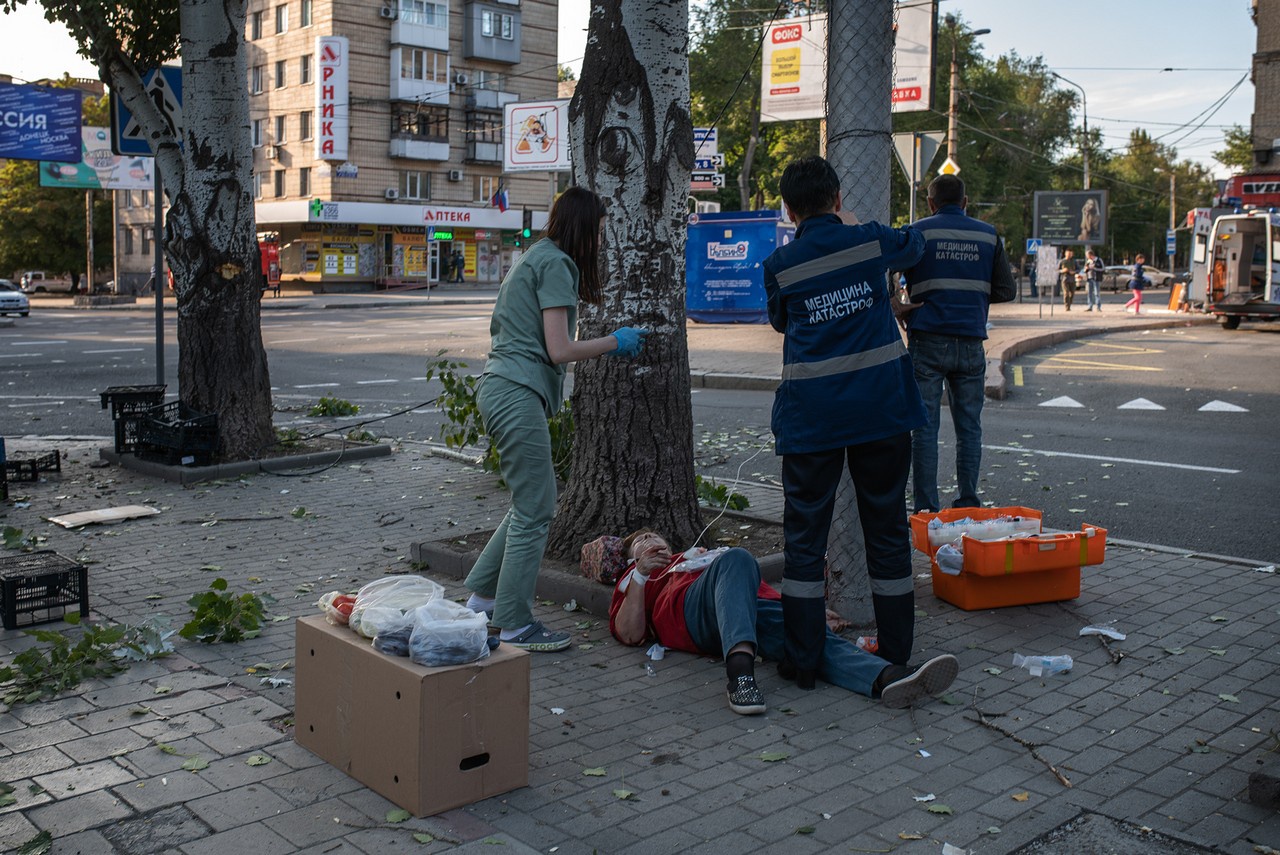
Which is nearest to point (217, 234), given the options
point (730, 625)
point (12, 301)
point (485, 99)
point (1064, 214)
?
point (730, 625)

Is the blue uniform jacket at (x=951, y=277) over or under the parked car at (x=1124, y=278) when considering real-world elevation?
under

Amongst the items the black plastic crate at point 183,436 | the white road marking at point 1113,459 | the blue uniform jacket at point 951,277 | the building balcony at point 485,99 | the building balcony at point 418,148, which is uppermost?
the building balcony at point 485,99

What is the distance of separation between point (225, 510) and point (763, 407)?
23.5 feet

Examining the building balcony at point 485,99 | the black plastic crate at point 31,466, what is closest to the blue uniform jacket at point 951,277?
the black plastic crate at point 31,466

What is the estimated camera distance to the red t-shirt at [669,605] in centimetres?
497

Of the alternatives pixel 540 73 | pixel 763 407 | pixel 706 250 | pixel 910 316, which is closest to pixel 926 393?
pixel 910 316

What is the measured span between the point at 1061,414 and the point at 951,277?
6685 millimetres

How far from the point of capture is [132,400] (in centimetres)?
977

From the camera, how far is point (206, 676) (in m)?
4.69

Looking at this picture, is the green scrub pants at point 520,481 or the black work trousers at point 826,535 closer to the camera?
the black work trousers at point 826,535

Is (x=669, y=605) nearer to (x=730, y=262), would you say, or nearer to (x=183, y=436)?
(x=183, y=436)

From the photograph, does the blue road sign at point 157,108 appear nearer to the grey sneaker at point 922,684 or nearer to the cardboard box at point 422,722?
the cardboard box at point 422,722

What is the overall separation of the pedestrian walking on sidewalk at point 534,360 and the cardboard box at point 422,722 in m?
1.13

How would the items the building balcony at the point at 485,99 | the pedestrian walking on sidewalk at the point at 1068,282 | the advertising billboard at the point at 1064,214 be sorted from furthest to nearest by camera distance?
the building balcony at the point at 485,99 < the pedestrian walking on sidewalk at the point at 1068,282 < the advertising billboard at the point at 1064,214
